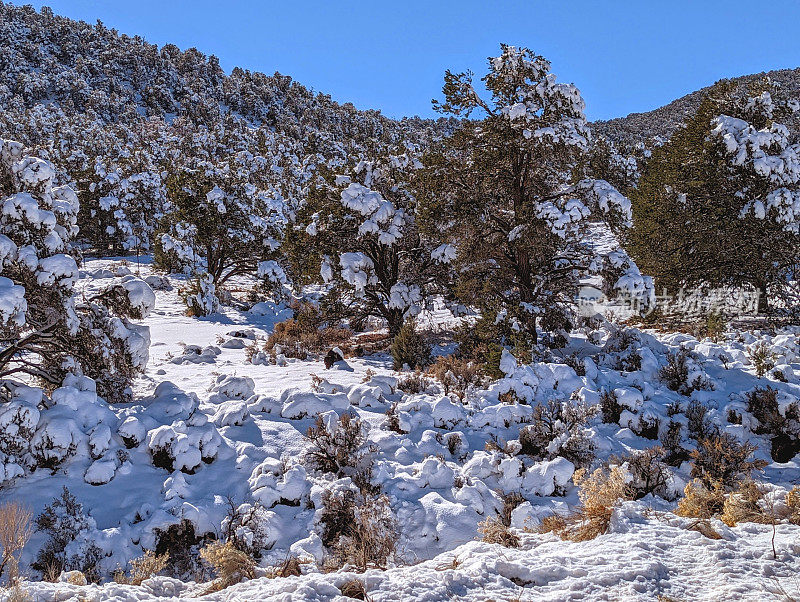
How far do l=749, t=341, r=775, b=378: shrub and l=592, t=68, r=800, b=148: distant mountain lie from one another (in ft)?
180

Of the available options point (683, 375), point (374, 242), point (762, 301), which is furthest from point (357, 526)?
point (762, 301)

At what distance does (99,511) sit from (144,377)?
4.50m

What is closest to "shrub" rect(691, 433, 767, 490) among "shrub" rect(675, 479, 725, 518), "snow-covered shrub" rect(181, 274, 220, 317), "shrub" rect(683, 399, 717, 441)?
"shrub" rect(675, 479, 725, 518)

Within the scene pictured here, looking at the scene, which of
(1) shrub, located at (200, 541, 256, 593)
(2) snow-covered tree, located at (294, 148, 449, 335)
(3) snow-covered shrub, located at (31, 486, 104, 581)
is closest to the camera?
(1) shrub, located at (200, 541, 256, 593)

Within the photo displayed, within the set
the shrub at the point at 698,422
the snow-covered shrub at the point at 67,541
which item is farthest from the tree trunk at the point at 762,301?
the snow-covered shrub at the point at 67,541

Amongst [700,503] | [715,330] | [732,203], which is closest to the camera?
[700,503]

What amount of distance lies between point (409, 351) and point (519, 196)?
14.2ft

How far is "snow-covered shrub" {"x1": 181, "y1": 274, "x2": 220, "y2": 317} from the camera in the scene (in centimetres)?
1747

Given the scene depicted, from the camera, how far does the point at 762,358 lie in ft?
29.6

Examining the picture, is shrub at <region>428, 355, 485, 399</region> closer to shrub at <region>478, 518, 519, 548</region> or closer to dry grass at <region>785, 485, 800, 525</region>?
shrub at <region>478, 518, 519, 548</region>

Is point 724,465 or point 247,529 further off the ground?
point 724,465

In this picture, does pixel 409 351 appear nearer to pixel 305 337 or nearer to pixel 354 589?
pixel 305 337

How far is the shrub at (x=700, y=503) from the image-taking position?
14.1ft

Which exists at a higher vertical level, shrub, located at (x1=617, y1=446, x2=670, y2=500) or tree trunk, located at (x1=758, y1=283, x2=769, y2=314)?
tree trunk, located at (x1=758, y1=283, x2=769, y2=314)
